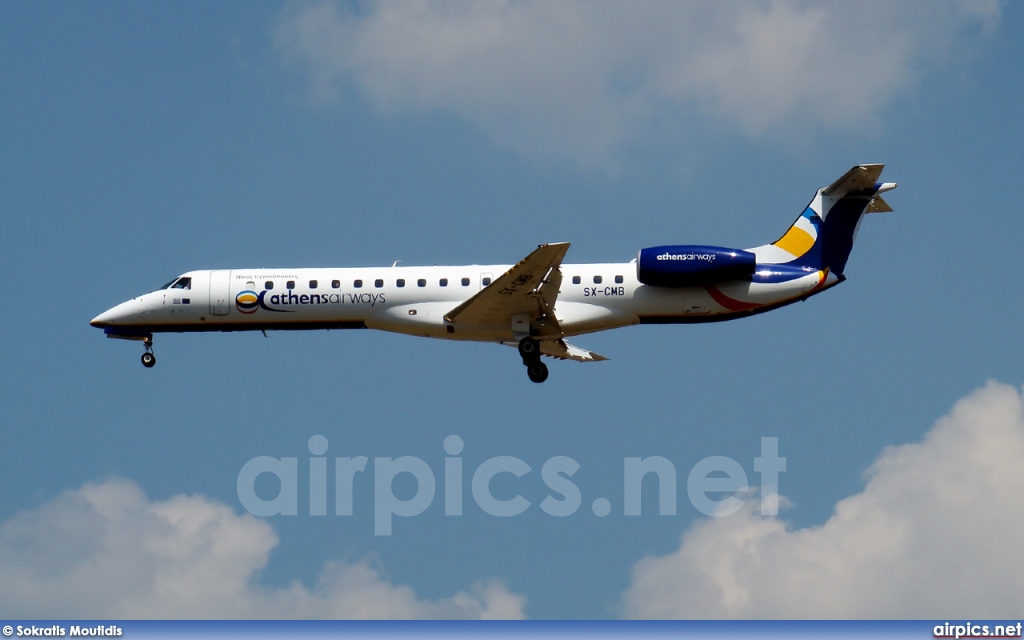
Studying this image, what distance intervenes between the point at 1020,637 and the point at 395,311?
18.1 m

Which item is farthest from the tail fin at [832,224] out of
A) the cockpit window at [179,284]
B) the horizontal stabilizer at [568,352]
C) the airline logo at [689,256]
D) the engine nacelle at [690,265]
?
the cockpit window at [179,284]

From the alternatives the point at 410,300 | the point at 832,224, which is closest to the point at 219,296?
the point at 410,300

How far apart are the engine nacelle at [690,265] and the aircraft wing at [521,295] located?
8.43 feet

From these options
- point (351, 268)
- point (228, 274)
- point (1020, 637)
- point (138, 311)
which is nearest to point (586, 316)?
point (351, 268)

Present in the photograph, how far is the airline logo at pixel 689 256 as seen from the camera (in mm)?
34312

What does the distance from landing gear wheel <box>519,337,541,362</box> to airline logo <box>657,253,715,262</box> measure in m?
3.76

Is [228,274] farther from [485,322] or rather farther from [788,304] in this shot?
[788,304]

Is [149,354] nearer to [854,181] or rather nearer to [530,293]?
[530,293]

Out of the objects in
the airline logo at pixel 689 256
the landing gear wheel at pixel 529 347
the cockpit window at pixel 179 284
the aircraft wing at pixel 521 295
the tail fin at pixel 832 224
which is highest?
the tail fin at pixel 832 224

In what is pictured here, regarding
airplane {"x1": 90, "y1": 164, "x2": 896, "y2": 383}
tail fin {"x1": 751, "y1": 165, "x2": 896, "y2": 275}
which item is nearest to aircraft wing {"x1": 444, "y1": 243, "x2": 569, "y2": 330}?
airplane {"x1": 90, "y1": 164, "x2": 896, "y2": 383}

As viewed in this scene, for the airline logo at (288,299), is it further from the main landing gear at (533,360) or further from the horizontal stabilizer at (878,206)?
the horizontal stabilizer at (878,206)

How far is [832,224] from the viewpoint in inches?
1422

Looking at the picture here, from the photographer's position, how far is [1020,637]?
21.9 meters

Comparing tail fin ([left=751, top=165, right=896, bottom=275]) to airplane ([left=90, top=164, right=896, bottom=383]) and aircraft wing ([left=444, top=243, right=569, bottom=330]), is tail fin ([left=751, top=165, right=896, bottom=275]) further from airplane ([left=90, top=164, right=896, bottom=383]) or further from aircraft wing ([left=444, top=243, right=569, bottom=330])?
aircraft wing ([left=444, top=243, right=569, bottom=330])
